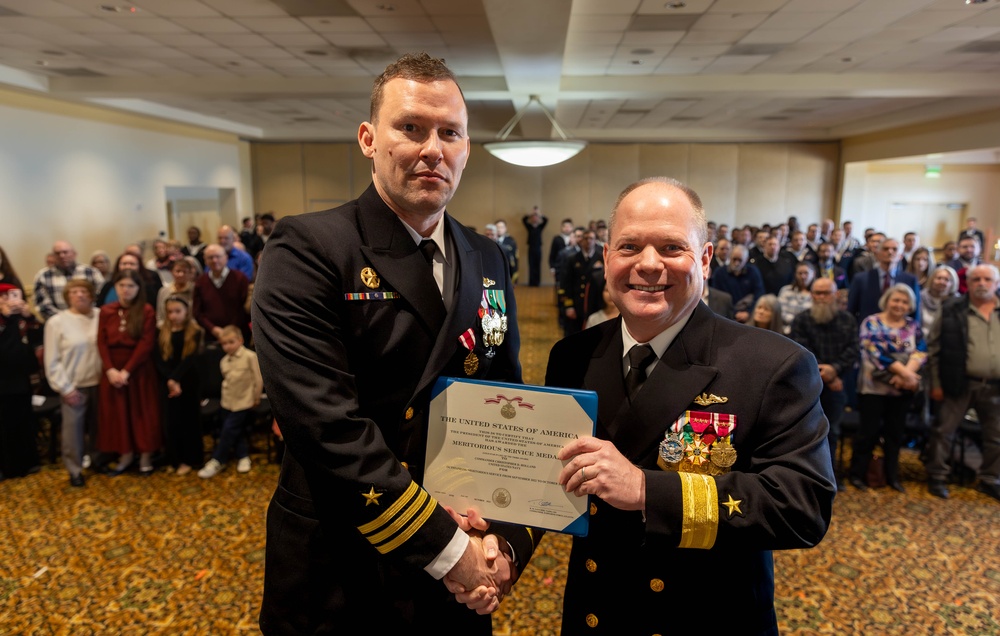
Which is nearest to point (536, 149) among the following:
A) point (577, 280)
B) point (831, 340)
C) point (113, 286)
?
point (577, 280)

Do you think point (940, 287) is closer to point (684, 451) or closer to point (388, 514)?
point (684, 451)

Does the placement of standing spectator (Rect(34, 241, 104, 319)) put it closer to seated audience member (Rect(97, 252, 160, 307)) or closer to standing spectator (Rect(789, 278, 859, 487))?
seated audience member (Rect(97, 252, 160, 307))

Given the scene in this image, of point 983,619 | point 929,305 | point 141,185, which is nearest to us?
point 983,619

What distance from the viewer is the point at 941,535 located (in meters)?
4.14

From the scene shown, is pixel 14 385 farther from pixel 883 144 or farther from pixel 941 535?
pixel 883 144

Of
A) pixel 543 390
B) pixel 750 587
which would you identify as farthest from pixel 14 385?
pixel 750 587

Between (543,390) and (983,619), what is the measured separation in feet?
11.3

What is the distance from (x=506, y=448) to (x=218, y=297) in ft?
16.9

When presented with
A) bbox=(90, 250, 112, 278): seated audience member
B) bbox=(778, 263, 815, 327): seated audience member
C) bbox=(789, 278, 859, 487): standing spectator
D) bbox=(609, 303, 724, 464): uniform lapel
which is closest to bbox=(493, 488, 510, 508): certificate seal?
bbox=(609, 303, 724, 464): uniform lapel

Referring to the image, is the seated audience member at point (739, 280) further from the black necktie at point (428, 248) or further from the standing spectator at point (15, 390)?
the standing spectator at point (15, 390)

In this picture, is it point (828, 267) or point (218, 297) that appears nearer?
point (218, 297)

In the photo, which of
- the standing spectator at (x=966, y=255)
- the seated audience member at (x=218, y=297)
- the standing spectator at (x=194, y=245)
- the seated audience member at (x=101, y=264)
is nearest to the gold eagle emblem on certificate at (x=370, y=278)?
the seated audience member at (x=218, y=297)

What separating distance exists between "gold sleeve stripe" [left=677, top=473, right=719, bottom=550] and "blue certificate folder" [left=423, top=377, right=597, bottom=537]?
0.68 feet

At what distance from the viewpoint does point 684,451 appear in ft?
4.44
